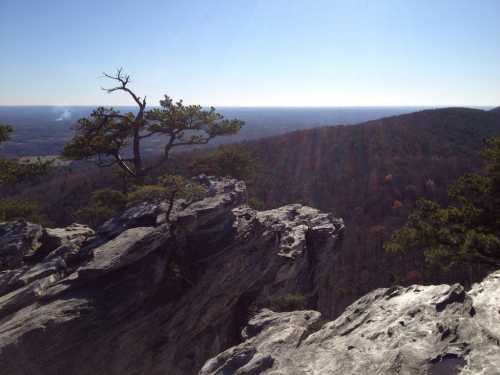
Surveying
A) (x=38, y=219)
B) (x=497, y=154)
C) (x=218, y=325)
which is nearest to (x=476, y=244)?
(x=497, y=154)

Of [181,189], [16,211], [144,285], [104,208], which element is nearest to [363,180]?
[104,208]

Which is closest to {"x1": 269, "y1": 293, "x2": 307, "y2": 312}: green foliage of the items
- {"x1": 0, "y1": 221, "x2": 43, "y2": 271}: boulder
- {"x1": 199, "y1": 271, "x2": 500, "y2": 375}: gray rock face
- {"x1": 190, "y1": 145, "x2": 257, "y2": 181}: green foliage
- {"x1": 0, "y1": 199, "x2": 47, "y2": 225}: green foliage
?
{"x1": 199, "y1": 271, "x2": 500, "y2": 375}: gray rock face

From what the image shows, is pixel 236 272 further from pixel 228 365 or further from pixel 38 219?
pixel 38 219

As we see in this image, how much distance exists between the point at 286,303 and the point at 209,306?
4290 mm

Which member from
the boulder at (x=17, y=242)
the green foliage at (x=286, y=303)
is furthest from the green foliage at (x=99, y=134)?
the green foliage at (x=286, y=303)

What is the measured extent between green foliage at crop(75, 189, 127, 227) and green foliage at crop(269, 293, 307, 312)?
12.4 meters

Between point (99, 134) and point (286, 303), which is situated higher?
point (99, 134)

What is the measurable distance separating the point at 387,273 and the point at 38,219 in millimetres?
48561

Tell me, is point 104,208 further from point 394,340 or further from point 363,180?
point 363,180

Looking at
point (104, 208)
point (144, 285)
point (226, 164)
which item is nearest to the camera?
point (144, 285)

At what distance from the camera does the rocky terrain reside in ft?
27.2

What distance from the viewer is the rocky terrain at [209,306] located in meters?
8.30

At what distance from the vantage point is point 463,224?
16312 mm

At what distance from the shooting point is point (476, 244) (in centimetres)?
1455
